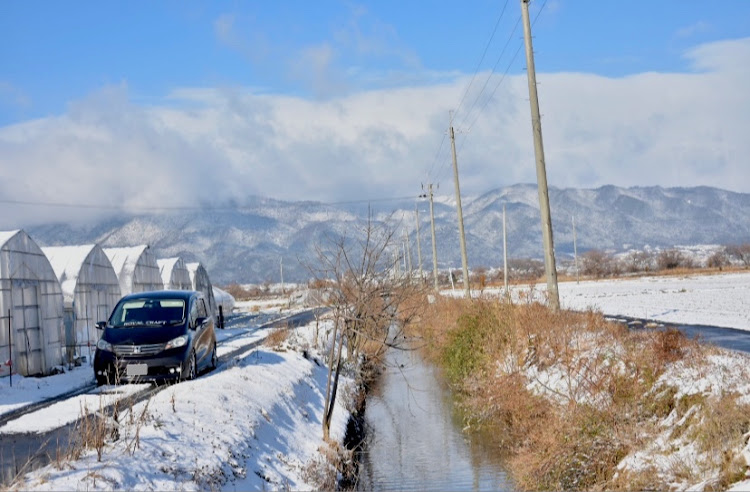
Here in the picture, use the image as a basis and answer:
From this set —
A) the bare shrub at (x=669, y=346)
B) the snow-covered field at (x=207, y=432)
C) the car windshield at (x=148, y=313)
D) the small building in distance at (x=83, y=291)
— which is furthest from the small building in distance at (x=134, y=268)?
the bare shrub at (x=669, y=346)

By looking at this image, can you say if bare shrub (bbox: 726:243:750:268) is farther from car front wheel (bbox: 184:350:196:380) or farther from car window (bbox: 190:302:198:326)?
car front wheel (bbox: 184:350:196:380)

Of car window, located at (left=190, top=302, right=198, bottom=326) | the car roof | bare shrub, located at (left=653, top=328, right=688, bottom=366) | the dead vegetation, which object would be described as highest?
the car roof

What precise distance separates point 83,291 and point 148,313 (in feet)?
41.1

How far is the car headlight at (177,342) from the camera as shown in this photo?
17969 mm

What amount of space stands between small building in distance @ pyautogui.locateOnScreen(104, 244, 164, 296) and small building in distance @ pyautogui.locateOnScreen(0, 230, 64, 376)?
12.3 meters

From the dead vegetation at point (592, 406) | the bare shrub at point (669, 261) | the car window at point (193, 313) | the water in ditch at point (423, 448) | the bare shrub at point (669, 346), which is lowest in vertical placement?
the water in ditch at point (423, 448)

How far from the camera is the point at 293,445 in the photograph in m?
14.6

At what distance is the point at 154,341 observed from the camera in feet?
58.9

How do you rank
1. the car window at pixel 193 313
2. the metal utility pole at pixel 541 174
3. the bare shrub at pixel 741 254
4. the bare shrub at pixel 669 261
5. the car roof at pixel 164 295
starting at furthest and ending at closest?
the bare shrub at pixel 741 254 < the bare shrub at pixel 669 261 < the metal utility pole at pixel 541 174 < the car roof at pixel 164 295 < the car window at pixel 193 313

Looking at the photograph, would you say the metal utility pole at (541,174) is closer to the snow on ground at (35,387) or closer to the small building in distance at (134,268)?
the snow on ground at (35,387)

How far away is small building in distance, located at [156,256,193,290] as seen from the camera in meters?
46.6

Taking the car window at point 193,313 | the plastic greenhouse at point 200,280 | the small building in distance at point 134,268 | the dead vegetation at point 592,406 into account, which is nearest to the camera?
the dead vegetation at point 592,406

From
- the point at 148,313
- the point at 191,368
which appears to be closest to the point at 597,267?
the point at 148,313

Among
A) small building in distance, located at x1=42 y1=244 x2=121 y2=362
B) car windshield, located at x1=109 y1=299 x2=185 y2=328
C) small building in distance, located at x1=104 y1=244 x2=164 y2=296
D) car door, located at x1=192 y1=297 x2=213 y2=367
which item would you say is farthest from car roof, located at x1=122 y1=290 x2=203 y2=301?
small building in distance, located at x1=104 y1=244 x2=164 y2=296
